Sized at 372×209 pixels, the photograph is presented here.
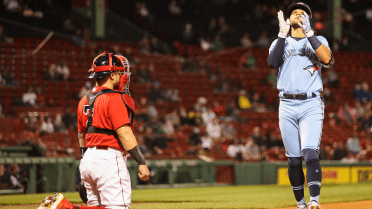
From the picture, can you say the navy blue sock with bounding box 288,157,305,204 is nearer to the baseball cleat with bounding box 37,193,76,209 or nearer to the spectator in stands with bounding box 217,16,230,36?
the baseball cleat with bounding box 37,193,76,209

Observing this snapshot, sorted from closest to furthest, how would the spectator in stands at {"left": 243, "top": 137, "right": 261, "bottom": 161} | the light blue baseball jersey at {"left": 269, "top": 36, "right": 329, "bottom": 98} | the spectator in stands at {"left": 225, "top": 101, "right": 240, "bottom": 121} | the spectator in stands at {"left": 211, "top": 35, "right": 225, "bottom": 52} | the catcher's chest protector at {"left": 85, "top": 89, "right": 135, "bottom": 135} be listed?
the catcher's chest protector at {"left": 85, "top": 89, "right": 135, "bottom": 135}, the light blue baseball jersey at {"left": 269, "top": 36, "right": 329, "bottom": 98}, the spectator in stands at {"left": 243, "top": 137, "right": 261, "bottom": 161}, the spectator in stands at {"left": 225, "top": 101, "right": 240, "bottom": 121}, the spectator in stands at {"left": 211, "top": 35, "right": 225, "bottom": 52}

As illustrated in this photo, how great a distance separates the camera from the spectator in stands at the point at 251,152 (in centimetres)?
1566

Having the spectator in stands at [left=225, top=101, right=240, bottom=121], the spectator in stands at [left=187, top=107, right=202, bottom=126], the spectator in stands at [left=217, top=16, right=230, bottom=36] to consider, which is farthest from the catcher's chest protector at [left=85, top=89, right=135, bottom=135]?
the spectator in stands at [left=217, top=16, right=230, bottom=36]

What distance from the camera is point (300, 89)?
5148mm

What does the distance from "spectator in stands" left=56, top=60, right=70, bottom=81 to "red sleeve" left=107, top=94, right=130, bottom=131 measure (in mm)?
12425

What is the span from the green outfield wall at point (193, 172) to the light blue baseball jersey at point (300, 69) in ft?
25.1

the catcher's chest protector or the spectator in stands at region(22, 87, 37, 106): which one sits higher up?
the spectator in stands at region(22, 87, 37, 106)

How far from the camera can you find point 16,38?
58.4 feet

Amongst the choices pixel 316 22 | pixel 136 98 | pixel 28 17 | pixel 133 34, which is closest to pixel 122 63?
pixel 136 98

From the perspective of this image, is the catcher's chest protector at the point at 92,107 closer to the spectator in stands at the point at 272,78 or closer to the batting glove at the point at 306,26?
the batting glove at the point at 306,26

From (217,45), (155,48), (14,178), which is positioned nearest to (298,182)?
(14,178)

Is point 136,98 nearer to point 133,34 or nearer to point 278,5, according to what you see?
point 133,34

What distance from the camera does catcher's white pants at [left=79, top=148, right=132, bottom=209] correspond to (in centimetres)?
381

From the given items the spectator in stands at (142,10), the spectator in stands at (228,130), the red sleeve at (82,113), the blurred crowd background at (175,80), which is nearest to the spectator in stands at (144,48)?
the blurred crowd background at (175,80)
